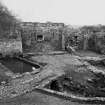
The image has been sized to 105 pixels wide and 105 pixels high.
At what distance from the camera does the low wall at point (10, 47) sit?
11.3 meters

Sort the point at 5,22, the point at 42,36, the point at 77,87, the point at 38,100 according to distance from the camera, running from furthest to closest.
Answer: the point at 42,36, the point at 5,22, the point at 77,87, the point at 38,100

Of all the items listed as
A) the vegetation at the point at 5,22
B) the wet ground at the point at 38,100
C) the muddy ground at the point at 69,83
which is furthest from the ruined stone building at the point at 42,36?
the wet ground at the point at 38,100

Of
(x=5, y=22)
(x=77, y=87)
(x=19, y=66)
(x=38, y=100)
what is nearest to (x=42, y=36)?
(x=5, y=22)

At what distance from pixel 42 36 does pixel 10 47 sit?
4.40 m

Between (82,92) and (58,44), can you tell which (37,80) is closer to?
(82,92)

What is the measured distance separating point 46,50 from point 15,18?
4.74 meters

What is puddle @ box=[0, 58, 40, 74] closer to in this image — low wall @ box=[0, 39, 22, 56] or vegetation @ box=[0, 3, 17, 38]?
low wall @ box=[0, 39, 22, 56]

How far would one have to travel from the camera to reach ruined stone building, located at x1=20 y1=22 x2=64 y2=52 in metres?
14.5

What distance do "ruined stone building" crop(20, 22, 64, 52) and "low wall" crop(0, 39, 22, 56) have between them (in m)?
2.76

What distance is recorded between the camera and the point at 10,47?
11.6 m

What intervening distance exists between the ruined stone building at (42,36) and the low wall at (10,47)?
9.05ft

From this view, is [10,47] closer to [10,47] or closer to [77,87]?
[10,47]

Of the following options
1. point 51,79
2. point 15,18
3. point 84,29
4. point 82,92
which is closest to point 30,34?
point 15,18

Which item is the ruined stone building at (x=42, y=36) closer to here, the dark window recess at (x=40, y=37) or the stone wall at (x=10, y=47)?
the dark window recess at (x=40, y=37)
